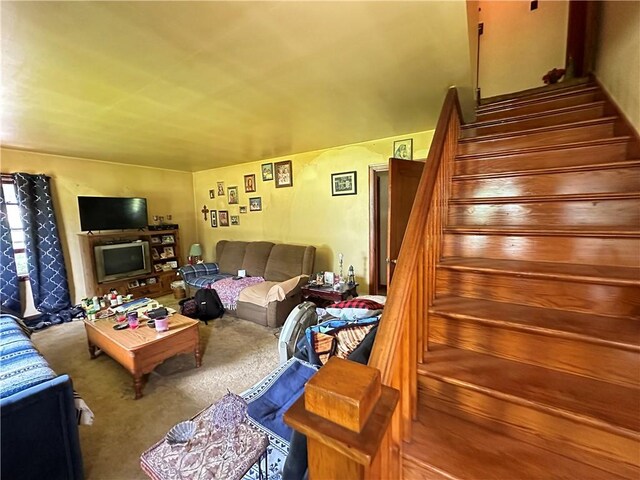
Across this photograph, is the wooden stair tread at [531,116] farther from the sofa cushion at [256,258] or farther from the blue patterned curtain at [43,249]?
the blue patterned curtain at [43,249]

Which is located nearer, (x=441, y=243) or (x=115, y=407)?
(x=441, y=243)

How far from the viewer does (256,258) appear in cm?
454

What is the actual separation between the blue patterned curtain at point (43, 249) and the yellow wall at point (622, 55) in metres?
5.92

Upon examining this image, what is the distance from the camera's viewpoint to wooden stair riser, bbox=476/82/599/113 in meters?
2.26

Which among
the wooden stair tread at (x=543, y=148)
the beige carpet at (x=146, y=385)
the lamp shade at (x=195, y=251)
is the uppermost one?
the wooden stair tread at (x=543, y=148)

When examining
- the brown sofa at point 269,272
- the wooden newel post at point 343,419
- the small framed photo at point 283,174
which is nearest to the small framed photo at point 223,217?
the brown sofa at point 269,272

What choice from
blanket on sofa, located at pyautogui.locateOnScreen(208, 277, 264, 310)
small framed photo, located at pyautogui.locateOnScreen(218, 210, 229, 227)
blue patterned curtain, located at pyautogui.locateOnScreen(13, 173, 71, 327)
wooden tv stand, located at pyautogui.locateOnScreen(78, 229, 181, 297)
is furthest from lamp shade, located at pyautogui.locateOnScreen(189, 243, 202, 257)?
blue patterned curtain, located at pyautogui.locateOnScreen(13, 173, 71, 327)

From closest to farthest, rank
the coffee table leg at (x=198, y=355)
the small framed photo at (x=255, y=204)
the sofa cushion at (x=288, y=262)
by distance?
1. the coffee table leg at (x=198, y=355)
2. the sofa cushion at (x=288, y=262)
3. the small framed photo at (x=255, y=204)

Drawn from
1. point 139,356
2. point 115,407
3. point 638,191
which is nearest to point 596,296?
point 638,191

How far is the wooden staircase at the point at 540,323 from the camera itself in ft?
2.93

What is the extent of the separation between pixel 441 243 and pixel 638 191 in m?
0.91

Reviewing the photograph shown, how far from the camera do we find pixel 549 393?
96 centimetres

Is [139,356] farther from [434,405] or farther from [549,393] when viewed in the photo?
[549,393]

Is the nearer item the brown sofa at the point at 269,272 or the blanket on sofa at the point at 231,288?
the brown sofa at the point at 269,272
